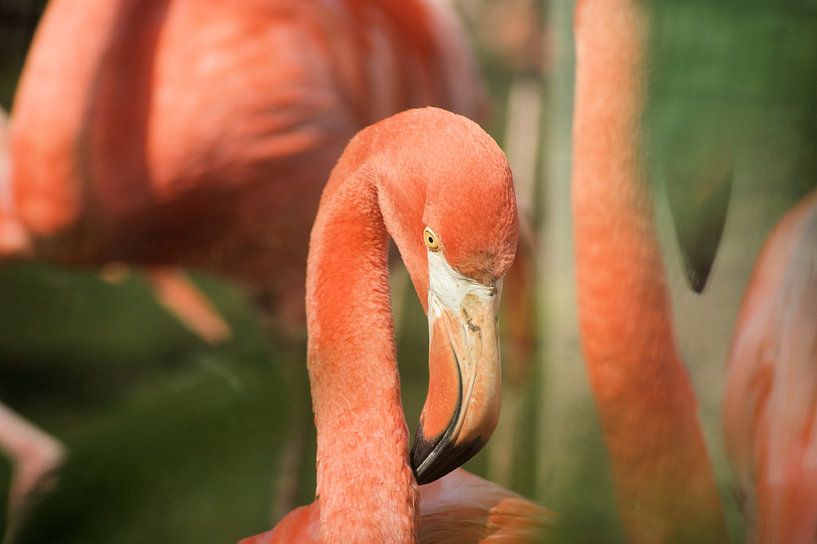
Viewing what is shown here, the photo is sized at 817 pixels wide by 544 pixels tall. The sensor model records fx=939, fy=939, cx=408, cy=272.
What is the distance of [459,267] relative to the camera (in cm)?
100

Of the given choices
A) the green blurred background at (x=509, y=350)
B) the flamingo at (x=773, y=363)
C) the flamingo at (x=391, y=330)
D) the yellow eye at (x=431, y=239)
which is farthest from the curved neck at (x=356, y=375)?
the flamingo at (x=773, y=363)

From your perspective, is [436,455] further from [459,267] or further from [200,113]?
[200,113]

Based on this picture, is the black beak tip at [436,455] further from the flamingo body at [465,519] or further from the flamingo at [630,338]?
the flamingo at [630,338]

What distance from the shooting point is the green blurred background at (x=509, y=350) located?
1.22 meters

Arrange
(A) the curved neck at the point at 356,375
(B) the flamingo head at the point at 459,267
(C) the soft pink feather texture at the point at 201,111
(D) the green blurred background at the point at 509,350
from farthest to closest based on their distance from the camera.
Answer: (C) the soft pink feather texture at the point at 201,111
(D) the green blurred background at the point at 509,350
(A) the curved neck at the point at 356,375
(B) the flamingo head at the point at 459,267

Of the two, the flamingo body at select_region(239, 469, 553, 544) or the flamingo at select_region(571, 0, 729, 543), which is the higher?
the flamingo at select_region(571, 0, 729, 543)

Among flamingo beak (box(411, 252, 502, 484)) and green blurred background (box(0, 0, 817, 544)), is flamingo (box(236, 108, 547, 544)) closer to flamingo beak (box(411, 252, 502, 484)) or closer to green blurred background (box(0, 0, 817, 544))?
flamingo beak (box(411, 252, 502, 484))

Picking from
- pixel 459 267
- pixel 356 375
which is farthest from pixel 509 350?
pixel 459 267

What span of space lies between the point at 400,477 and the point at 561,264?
40cm

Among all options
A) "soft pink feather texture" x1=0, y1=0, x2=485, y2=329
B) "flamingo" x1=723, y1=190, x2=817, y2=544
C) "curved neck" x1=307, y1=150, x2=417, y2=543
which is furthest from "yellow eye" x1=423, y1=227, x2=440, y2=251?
"soft pink feather texture" x1=0, y1=0, x2=485, y2=329

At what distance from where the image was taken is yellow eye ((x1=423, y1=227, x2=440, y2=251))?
102 cm

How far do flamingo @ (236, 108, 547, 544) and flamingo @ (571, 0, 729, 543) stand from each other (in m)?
0.16

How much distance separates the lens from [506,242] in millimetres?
982

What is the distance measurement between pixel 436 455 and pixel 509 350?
516 mm
